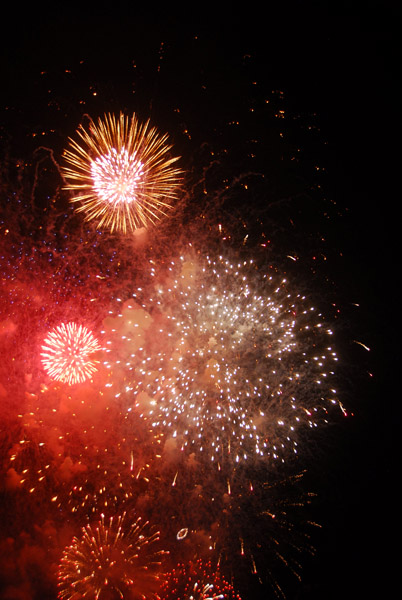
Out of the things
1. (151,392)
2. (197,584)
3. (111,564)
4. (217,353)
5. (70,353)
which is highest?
(217,353)

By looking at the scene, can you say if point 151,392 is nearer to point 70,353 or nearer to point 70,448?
point 70,353

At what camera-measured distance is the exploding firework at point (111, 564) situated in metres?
3.51

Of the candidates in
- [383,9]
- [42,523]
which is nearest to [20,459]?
[42,523]

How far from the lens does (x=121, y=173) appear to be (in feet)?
10.7

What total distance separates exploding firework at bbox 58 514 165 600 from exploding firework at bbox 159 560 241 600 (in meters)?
0.21

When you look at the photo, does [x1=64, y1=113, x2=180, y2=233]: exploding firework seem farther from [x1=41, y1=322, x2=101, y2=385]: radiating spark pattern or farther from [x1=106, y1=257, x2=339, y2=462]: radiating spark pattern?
[x1=41, y1=322, x2=101, y2=385]: radiating spark pattern

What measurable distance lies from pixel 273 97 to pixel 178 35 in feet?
5.14

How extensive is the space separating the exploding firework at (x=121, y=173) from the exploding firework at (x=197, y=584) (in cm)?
505

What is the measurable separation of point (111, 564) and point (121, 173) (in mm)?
5197

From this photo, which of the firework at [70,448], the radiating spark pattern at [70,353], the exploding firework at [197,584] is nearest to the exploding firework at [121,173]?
the radiating spark pattern at [70,353]

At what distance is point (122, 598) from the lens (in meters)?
3.51

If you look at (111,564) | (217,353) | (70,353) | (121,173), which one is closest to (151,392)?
(217,353)

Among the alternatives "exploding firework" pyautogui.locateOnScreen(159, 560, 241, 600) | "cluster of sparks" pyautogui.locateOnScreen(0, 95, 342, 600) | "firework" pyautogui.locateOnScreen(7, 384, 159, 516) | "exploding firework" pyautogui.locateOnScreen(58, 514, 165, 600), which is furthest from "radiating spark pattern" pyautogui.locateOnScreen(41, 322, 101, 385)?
"exploding firework" pyautogui.locateOnScreen(159, 560, 241, 600)

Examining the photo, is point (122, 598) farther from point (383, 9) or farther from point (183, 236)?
point (383, 9)
